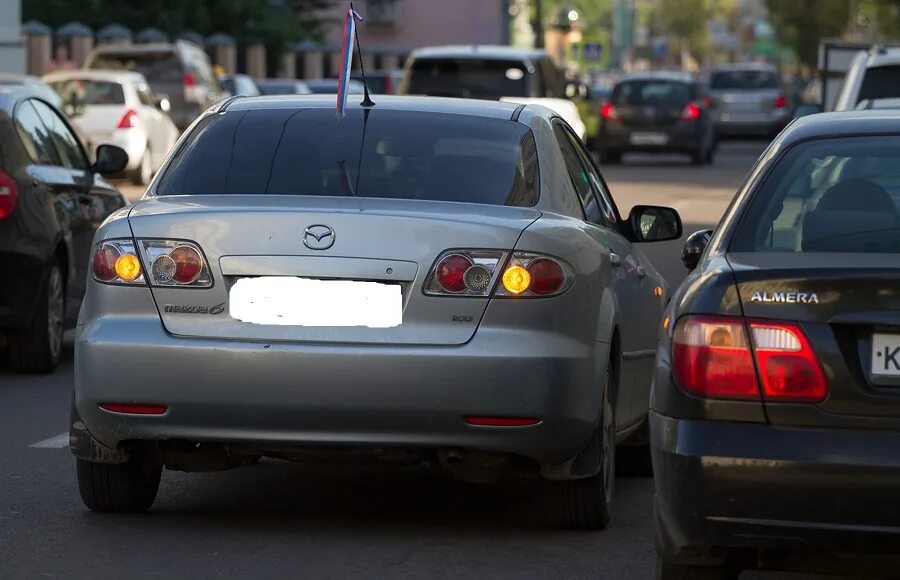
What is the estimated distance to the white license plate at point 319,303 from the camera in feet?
21.4

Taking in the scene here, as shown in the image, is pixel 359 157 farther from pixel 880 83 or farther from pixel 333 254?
pixel 880 83

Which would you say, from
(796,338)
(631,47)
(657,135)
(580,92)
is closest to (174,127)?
(580,92)

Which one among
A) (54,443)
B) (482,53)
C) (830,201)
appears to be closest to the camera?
(830,201)

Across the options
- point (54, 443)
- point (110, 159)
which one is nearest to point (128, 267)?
point (54, 443)

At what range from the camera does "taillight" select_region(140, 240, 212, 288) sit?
6.67 meters

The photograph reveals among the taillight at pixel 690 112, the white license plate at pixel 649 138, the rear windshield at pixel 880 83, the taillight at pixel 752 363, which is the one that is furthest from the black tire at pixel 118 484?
the white license plate at pixel 649 138

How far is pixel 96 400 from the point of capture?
6.75 meters

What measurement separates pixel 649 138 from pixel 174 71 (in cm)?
874

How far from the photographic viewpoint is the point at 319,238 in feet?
21.6

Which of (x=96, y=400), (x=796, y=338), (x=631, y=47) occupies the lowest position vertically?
(x=631, y=47)

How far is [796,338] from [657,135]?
33950 mm

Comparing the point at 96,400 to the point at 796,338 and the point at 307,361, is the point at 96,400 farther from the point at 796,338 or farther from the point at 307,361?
the point at 796,338

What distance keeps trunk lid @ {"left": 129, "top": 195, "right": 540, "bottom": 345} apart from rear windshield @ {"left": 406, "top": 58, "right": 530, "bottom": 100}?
19.5 meters

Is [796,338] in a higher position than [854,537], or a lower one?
higher
